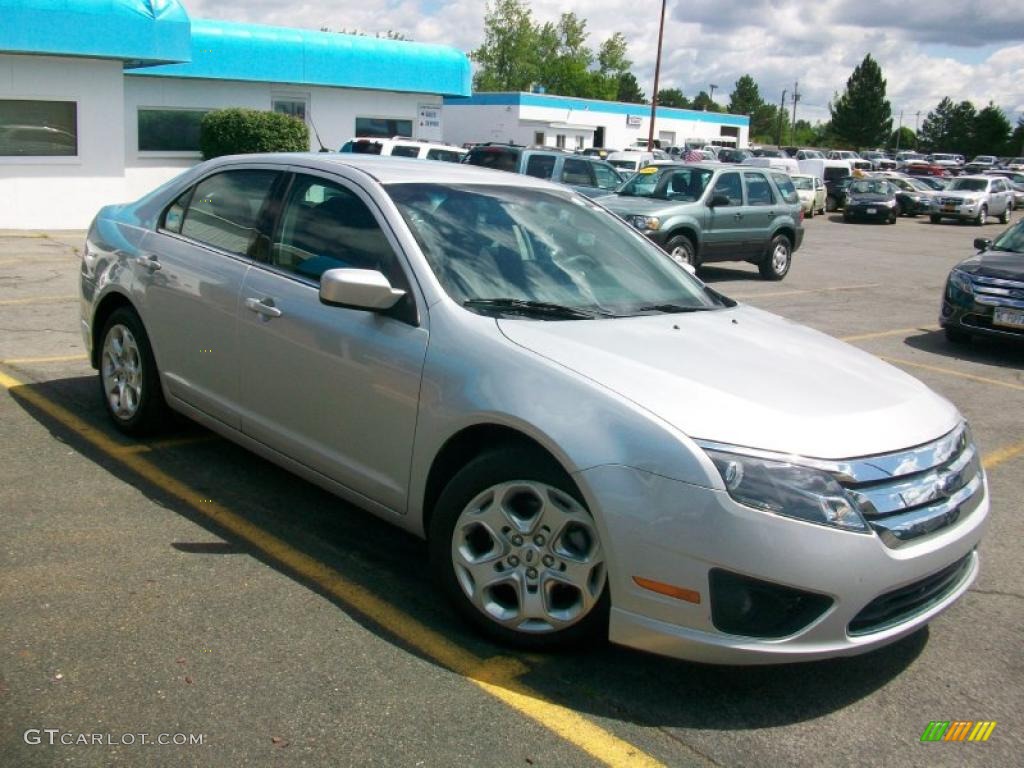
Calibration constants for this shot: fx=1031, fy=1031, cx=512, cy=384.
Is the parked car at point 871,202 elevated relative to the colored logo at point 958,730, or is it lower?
elevated

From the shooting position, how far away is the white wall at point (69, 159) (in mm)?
17125

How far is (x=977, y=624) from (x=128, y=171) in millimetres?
19766

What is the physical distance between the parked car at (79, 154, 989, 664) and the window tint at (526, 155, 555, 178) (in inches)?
499

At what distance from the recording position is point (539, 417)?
3383mm

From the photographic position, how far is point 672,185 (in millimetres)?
15273

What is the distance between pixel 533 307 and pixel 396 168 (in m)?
1.14

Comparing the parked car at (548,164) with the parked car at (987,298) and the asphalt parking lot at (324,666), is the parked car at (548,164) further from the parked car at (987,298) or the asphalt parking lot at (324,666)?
the asphalt parking lot at (324,666)

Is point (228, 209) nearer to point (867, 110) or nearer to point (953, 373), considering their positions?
point (953, 373)

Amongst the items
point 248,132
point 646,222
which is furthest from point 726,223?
point 248,132

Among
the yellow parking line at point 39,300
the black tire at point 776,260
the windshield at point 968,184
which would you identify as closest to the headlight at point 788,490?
the yellow parking line at point 39,300

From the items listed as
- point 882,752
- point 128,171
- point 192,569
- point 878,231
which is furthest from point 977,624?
point 878,231

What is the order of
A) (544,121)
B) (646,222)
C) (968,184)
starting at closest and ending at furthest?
(646,222)
(968,184)
(544,121)

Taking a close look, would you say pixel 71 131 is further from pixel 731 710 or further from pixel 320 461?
pixel 731 710

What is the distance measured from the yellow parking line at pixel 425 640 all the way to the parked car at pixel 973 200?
35.0 metres
